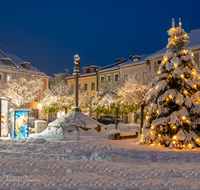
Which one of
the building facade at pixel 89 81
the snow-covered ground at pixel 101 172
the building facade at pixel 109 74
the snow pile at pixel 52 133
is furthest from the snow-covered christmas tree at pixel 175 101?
the building facade at pixel 89 81

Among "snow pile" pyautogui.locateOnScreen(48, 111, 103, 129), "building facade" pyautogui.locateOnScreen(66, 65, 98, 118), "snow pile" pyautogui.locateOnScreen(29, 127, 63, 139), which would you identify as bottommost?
"snow pile" pyautogui.locateOnScreen(29, 127, 63, 139)

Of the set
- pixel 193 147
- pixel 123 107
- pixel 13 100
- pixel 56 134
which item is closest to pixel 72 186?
pixel 193 147

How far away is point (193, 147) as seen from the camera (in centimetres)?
999

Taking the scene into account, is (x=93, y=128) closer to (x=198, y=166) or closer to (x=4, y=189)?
(x=198, y=166)

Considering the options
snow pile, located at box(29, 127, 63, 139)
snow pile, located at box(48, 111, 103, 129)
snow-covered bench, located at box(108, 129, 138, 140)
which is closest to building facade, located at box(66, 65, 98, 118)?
snow pile, located at box(48, 111, 103, 129)

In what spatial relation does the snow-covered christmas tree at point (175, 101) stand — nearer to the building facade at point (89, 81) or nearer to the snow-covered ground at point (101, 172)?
the snow-covered ground at point (101, 172)

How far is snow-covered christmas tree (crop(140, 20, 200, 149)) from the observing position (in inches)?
405

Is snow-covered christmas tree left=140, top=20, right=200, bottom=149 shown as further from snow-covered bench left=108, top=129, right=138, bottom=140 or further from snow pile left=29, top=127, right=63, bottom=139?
snow pile left=29, top=127, right=63, bottom=139

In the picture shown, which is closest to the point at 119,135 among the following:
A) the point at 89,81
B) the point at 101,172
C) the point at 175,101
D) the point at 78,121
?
the point at 78,121

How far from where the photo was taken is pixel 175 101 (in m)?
10.6

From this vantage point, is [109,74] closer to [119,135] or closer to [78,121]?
[78,121]

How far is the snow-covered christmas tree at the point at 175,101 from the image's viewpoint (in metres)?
10.3

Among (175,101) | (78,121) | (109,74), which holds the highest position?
(109,74)

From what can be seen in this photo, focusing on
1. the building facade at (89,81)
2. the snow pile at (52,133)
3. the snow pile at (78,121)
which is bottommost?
the snow pile at (52,133)
